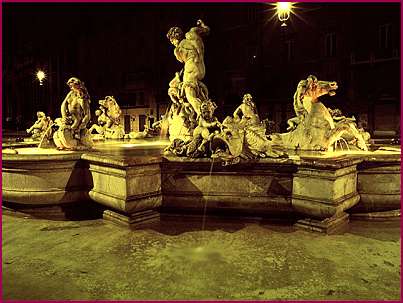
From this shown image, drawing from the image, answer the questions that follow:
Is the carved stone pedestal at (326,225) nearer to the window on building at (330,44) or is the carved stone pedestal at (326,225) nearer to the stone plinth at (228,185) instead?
the stone plinth at (228,185)

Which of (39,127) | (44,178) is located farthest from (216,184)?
(39,127)

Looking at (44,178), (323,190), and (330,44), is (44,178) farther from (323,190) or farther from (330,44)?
(330,44)

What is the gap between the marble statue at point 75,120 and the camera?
6.20 meters

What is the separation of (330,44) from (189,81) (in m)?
19.6

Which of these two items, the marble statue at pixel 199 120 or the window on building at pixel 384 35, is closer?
the marble statue at pixel 199 120

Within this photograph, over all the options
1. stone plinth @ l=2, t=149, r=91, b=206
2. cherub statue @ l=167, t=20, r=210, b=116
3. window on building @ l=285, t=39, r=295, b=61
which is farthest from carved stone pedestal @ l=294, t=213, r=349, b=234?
window on building @ l=285, t=39, r=295, b=61

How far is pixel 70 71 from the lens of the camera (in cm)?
3788

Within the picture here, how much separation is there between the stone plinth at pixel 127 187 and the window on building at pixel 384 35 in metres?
21.5

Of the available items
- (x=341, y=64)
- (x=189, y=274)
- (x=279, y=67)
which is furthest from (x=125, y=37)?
(x=189, y=274)

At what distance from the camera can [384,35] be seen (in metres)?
22.3

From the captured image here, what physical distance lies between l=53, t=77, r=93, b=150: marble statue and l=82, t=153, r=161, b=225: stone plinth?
1221 millimetres

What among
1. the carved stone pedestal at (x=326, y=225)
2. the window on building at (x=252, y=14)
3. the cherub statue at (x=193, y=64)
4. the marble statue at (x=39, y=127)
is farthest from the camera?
the window on building at (x=252, y=14)

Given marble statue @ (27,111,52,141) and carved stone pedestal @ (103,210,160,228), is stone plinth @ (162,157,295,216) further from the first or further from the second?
marble statue @ (27,111,52,141)

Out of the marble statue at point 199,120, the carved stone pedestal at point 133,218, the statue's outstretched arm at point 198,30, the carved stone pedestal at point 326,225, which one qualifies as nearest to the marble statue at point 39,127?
the marble statue at point 199,120
